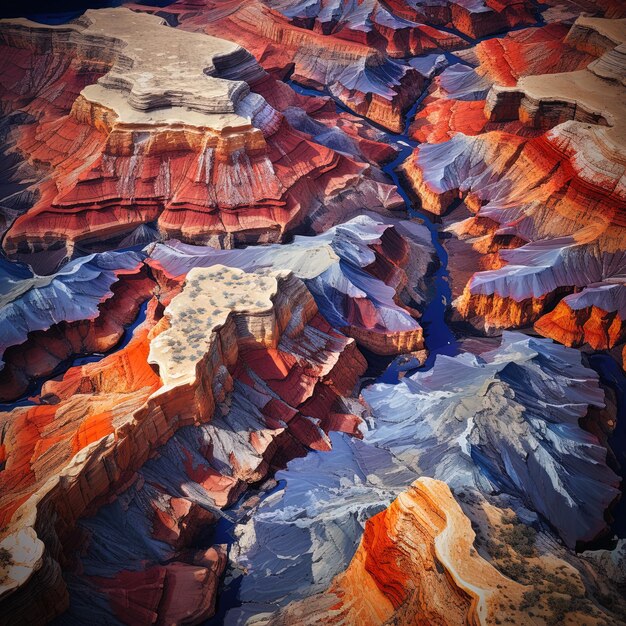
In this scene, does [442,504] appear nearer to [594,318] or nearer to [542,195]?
[594,318]

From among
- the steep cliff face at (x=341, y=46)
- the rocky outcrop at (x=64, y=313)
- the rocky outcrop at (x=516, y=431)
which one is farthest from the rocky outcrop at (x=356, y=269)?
the steep cliff face at (x=341, y=46)

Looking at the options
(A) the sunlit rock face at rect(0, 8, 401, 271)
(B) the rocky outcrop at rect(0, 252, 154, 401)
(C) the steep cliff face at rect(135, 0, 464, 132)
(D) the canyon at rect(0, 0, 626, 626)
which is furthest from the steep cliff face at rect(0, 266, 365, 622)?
(C) the steep cliff face at rect(135, 0, 464, 132)

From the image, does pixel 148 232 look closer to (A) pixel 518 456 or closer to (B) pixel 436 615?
(A) pixel 518 456

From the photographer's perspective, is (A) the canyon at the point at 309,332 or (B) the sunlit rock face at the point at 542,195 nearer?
(A) the canyon at the point at 309,332

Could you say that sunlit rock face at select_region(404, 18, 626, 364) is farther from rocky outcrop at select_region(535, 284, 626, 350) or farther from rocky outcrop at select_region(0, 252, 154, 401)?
rocky outcrop at select_region(0, 252, 154, 401)

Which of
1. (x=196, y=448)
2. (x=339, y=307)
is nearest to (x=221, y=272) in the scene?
(x=339, y=307)

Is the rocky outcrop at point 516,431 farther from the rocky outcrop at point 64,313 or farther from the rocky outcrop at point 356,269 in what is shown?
the rocky outcrop at point 64,313
